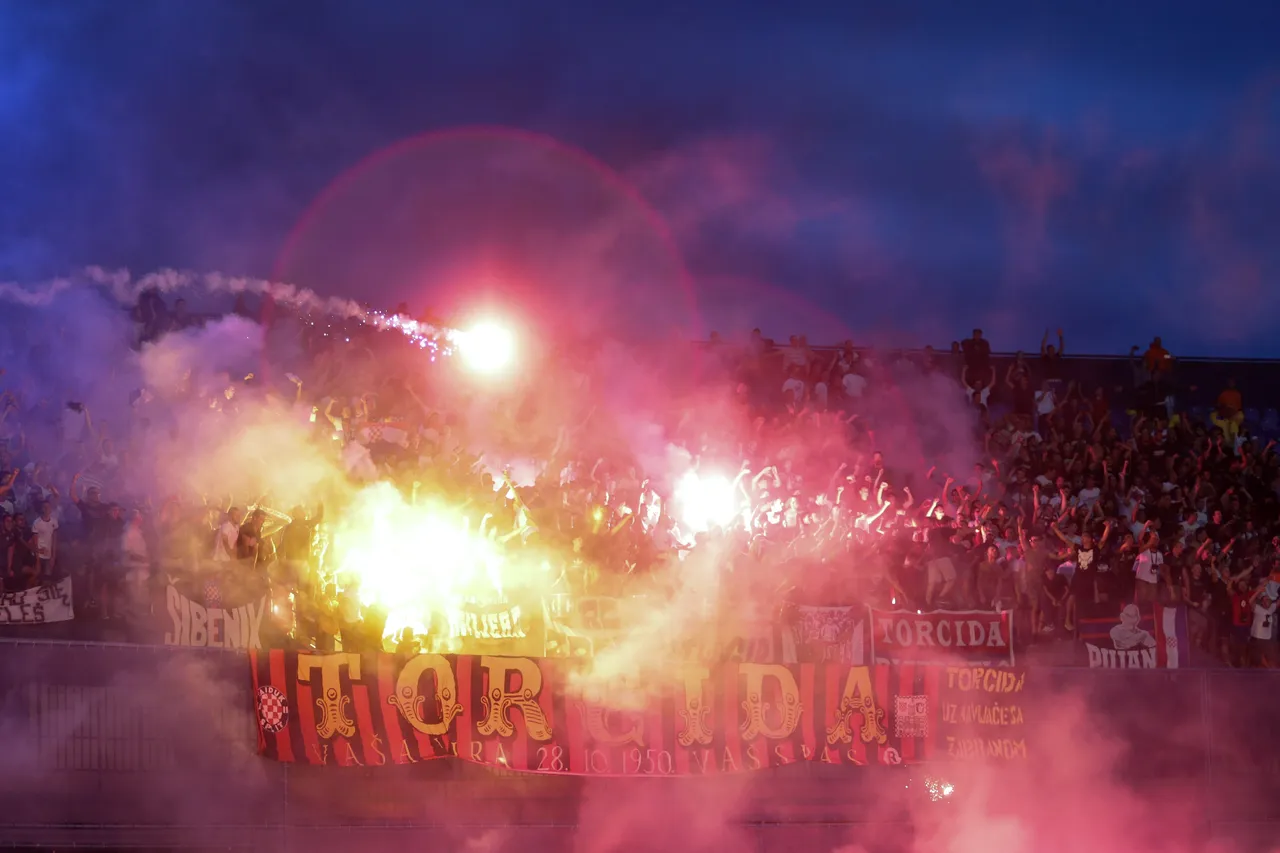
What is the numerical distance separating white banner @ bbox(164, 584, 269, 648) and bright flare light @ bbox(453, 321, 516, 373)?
15.3ft

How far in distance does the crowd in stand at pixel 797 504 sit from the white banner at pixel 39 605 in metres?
0.10

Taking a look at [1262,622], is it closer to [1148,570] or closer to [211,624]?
[1148,570]

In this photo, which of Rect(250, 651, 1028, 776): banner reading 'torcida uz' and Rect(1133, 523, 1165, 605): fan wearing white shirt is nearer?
Result: Rect(250, 651, 1028, 776): banner reading 'torcida uz'

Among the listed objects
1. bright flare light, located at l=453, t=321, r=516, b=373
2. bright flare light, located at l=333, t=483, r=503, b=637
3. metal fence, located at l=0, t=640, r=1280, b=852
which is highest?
bright flare light, located at l=453, t=321, r=516, b=373

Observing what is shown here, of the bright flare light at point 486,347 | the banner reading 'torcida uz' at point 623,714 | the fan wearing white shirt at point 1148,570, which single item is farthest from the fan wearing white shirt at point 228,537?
the fan wearing white shirt at point 1148,570

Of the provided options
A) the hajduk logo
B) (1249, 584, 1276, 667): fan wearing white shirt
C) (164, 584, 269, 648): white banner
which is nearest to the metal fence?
the hajduk logo

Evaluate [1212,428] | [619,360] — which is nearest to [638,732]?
[619,360]

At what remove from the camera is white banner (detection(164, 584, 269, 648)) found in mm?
12773

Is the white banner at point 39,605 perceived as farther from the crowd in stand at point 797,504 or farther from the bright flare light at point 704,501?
the bright flare light at point 704,501

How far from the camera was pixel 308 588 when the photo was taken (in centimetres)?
1309

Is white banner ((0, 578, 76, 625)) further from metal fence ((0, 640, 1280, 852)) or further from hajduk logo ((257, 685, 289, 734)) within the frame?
hajduk logo ((257, 685, 289, 734))

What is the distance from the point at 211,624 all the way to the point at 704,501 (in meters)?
5.54

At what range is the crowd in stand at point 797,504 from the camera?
1319 cm

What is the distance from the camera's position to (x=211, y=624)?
12.9 m
